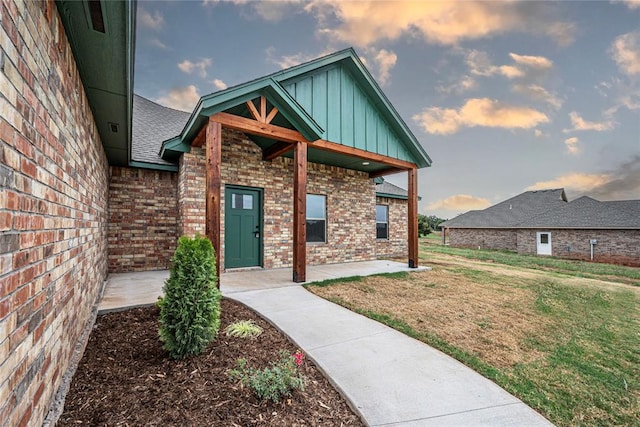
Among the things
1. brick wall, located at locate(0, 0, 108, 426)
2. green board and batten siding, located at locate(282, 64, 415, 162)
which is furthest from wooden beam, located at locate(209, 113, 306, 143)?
brick wall, located at locate(0, 0, 108, 426)

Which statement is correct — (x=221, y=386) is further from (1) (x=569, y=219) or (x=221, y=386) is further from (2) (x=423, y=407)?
(1) (x=569, y=219)

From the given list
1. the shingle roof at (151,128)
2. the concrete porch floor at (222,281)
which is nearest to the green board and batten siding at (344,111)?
the concrete porch floor at (222,281)

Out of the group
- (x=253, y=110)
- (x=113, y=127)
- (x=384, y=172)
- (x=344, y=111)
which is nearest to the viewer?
(x=113, y=127)

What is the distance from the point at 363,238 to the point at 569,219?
1641 centimetres

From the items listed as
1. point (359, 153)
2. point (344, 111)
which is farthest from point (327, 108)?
point (359, 153)

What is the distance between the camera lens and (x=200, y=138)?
19.1 feet

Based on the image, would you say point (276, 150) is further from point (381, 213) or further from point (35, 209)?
point (381, 213)

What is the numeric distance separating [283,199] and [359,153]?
2.44m

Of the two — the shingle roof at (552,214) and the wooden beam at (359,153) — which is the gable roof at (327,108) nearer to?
the wooden beam at (359,153)

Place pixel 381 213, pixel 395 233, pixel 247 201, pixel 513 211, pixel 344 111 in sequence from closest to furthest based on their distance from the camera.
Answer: pixel 344 111
pixel 247 201
pixel 381 213
pixel 395 233
pixel 513 211

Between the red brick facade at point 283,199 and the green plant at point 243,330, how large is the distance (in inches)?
145

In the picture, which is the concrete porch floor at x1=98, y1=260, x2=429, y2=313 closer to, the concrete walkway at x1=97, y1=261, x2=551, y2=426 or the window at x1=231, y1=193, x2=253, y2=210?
the concrete walkway at x1=97, y1=261, x2=551, y2=426

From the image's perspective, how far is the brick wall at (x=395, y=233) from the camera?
11695 millimetres

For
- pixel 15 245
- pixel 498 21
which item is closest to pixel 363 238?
pixel 498 21
